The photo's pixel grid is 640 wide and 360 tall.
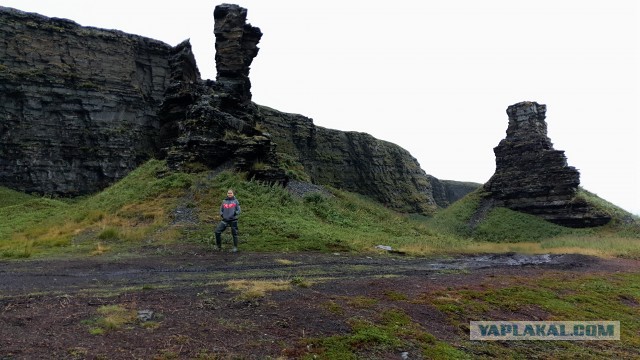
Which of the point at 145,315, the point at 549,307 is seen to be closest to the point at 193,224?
the point at 145,315

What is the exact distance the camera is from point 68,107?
44031 millimetres

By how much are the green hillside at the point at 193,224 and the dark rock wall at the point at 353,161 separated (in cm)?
3862

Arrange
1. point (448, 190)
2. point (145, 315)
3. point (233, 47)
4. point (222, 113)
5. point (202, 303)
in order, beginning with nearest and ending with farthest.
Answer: point (145, 315), point (202, 303), point (222, 113), point (233, 47), point (448, 190)

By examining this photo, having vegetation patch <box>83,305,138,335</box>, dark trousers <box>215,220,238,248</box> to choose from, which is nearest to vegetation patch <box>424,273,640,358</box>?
vegetation patch <box>83,305,138,335</box>

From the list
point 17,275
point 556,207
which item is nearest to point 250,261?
point 17,275

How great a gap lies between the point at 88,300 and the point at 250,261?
6748 millimetres

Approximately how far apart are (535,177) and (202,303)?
185ft

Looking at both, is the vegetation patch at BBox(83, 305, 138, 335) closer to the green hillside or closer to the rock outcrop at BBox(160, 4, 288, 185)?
the green hillside

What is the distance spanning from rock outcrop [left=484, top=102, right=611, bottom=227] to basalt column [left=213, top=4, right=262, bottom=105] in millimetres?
39157

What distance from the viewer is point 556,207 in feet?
175

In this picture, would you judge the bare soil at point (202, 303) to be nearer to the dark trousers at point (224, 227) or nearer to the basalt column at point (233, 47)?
the dark trousers at point (224, 227)

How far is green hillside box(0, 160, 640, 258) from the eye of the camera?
1864cm

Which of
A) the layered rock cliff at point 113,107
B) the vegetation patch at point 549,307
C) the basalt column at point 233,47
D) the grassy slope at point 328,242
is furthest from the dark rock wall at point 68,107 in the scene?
the vegetation patch at point 549,307

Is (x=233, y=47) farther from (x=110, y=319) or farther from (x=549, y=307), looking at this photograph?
(x=110, y=319)
